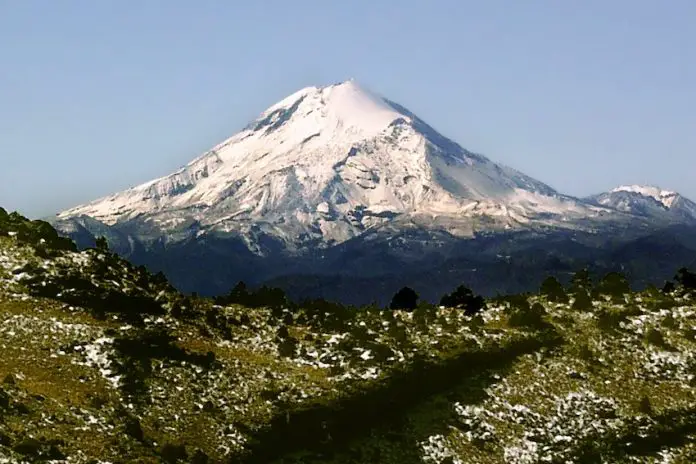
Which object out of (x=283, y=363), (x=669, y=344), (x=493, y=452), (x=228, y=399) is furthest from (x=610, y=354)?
(x=228, y=399)

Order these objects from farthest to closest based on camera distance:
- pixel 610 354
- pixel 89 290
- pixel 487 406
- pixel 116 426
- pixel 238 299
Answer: pixel 238 299 < pixel 610 354 < pixel 89 290 < pixel 487 406 < pixel 116 426

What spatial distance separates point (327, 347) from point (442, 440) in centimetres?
1495

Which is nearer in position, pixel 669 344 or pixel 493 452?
pixel 493 452

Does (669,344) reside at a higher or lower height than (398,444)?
higher

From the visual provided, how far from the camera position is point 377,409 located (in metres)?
58.6

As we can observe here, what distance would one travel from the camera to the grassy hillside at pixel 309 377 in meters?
50.6

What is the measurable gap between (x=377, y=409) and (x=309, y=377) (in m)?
5.86

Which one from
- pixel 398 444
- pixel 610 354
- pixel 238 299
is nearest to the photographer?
pixel 398 444

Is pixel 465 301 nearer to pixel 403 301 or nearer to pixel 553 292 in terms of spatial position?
pixel 403 301

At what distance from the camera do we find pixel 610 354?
230 feet

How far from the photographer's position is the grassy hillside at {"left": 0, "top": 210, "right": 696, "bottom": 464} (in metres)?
50.6

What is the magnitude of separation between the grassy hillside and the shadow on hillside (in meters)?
0.13

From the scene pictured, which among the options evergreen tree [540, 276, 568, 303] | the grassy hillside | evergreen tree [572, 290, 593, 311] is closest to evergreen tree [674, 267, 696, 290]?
the grassy hillside

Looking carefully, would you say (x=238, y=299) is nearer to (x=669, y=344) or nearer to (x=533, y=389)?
(x=533, y=389)
